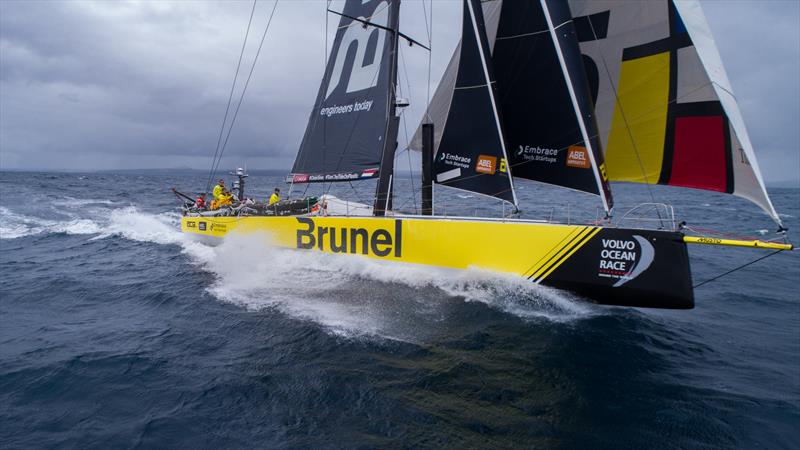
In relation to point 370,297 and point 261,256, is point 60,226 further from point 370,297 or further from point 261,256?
point 370,297

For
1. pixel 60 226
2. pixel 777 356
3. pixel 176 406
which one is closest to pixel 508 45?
pixel 777 356

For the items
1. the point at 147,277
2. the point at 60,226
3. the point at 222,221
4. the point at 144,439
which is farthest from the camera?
the point at 60,226

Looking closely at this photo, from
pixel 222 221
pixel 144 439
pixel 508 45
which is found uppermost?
pixel 508 45

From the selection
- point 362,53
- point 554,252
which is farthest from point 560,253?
point 362,53

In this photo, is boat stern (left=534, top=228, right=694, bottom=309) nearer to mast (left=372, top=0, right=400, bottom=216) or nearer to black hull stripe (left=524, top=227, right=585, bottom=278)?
black hull stripe (left=524, top=227, right=585, bottom=278)

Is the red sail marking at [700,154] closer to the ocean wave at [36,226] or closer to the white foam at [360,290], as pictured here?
the white foam at [360,290]

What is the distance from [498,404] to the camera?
16.8ft

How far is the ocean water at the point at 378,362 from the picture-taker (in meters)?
4.67

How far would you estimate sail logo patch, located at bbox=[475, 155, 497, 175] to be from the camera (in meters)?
9.47

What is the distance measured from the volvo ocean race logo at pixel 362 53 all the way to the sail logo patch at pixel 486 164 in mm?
3931

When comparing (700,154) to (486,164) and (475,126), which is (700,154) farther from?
(475,126)

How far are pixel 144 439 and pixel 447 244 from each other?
6.22 metres

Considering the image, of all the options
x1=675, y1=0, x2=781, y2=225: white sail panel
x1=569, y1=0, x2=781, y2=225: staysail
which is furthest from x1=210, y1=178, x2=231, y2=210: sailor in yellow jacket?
x1=675, y1=0, x2=781, y2=225: white sail panel

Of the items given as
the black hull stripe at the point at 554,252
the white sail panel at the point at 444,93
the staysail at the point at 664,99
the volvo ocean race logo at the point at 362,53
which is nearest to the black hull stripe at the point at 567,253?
the black hull stripe at the point at 554,252
